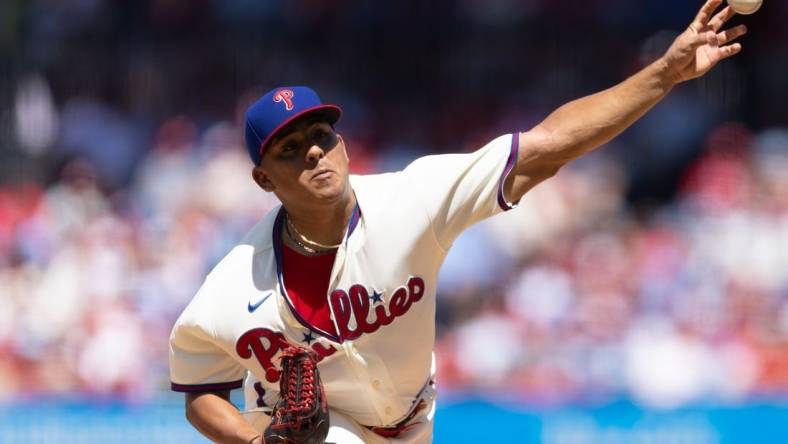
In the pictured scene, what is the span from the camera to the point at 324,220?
12.6 feet

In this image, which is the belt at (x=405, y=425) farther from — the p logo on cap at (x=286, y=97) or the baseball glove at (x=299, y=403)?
the p logo on cap at (x=286, y=97)

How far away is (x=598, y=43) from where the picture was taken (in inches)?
344

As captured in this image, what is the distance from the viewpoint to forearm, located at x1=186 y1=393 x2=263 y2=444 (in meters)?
3.81

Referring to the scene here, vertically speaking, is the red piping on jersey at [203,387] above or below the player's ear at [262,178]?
below

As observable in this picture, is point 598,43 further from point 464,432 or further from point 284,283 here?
point 284,283

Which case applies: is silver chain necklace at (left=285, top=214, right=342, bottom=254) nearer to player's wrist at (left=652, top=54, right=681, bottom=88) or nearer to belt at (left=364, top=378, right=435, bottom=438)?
belt at (left=364, top=378, right=435, bottom=438)

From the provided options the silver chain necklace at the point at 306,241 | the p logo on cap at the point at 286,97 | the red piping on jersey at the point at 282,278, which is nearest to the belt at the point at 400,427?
the red piping on jersey at the point at 282,278

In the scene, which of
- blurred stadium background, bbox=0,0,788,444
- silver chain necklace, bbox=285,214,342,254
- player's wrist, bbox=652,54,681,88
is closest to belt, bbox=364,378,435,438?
silver chain necklace, bbox=285,214,342,254

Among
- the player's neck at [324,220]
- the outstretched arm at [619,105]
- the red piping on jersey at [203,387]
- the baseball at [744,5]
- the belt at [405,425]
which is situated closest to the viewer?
the outstretched arm at [619,105]

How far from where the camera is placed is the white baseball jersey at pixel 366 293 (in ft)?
12.2

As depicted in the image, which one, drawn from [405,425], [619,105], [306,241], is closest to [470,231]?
[405,425]

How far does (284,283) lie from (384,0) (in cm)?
533

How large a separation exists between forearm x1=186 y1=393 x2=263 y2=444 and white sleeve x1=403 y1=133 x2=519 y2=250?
0.84 m

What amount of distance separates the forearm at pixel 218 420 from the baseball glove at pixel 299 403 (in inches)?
8.0
